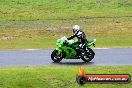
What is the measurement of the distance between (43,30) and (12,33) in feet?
7.92

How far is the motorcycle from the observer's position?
22.7 meters

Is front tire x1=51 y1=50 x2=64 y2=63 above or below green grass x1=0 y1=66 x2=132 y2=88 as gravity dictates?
below

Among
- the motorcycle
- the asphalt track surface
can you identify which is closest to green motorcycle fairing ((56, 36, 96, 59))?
the motorcycle

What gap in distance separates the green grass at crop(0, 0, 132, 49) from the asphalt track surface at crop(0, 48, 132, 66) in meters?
2.80

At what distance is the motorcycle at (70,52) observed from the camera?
2269 centimetres

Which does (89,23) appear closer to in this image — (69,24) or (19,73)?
(69,24)

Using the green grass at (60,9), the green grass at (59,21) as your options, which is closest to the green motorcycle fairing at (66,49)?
the green grass at (59,21)

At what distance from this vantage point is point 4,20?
4166cm

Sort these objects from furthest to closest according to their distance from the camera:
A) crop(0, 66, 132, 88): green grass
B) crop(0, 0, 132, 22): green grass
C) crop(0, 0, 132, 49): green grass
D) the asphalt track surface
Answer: crop(0, 0, 132, 22): green grass → crop(0, 0, 132, 49): green grass → the asphalt track surface → crop(0, 66, 132, 88): green grass

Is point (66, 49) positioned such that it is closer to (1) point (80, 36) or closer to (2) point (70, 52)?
(2) point (70, 52)

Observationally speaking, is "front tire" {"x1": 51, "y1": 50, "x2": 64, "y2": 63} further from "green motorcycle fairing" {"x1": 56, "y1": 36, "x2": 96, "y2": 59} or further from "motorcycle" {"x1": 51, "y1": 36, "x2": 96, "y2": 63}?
"green motorcycle fairing" {"x1": 56, "y1": 36, "x2": 96, "y2": 59}

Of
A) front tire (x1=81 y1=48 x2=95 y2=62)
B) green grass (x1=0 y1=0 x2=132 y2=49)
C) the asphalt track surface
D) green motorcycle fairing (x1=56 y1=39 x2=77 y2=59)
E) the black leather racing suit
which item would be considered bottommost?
green grass (x1=0 y1=0 x2=132 y2=49)

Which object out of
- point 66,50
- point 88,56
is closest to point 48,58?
point 66,50

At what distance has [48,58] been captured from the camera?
24047 mm
